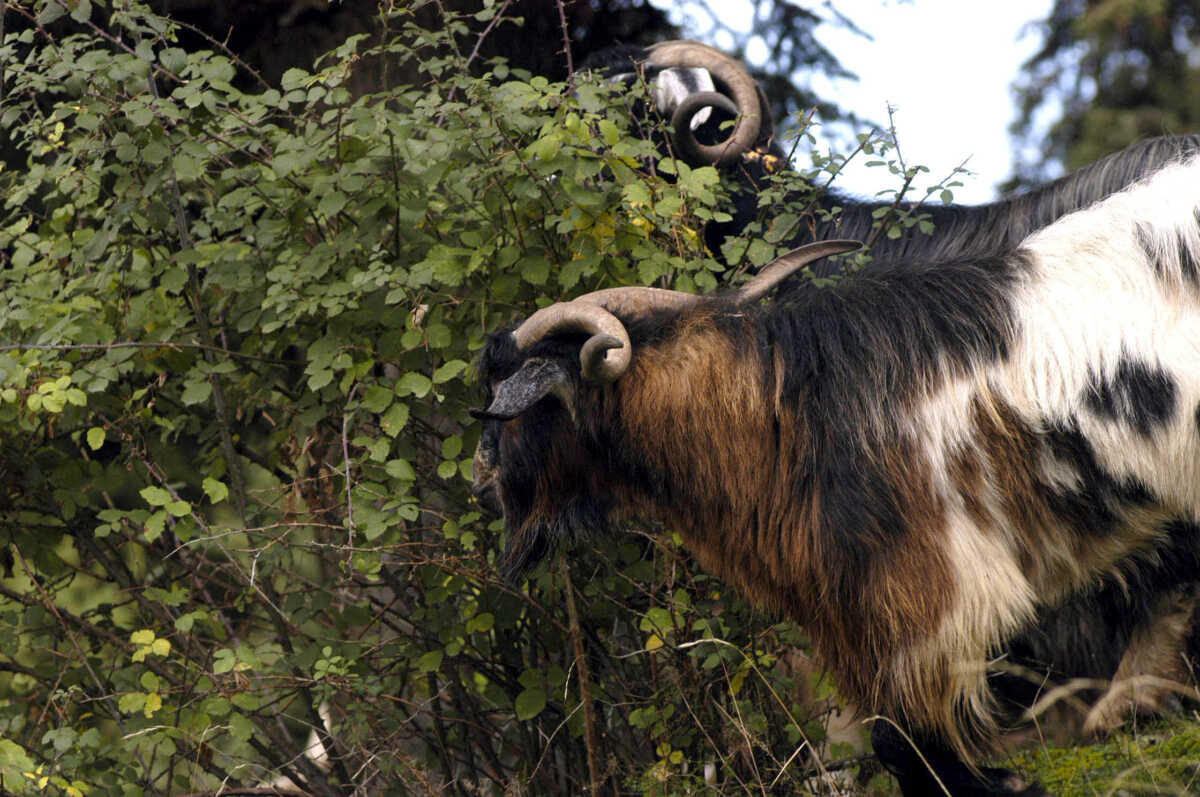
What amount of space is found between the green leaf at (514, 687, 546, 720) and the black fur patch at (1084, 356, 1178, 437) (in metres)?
1.93

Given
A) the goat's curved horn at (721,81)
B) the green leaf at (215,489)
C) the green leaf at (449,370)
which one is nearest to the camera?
the green leaf at (449,370)

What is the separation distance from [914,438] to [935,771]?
0.94m

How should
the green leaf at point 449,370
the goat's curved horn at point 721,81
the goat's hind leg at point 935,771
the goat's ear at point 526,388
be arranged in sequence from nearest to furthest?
the goat's hind leg at point 935,771
the goat's ear at point 526,388
the green leaf at point 449,370
the goat's curved horn at point 721,81

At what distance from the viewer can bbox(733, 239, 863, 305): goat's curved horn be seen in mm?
4086

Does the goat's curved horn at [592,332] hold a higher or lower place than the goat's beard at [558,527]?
higher

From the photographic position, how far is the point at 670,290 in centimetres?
418

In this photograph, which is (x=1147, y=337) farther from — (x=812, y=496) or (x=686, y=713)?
(x=686, y=713)

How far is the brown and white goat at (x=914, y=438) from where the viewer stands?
3564 millimetres

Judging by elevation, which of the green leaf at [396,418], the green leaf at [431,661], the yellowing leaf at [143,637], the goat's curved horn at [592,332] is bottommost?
the green leaf at [431,661]

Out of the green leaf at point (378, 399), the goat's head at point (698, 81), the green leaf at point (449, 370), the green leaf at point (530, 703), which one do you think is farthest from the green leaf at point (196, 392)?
the goat's head at point (698, 81)

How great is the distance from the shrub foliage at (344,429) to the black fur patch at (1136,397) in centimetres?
116

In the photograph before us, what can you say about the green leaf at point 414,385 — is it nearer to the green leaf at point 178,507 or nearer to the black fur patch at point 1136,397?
the green leaf at point 178,507

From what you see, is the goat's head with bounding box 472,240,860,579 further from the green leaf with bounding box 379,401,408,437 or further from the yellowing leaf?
the yellowing leaf

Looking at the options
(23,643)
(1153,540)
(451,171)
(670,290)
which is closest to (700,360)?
(670,290)
